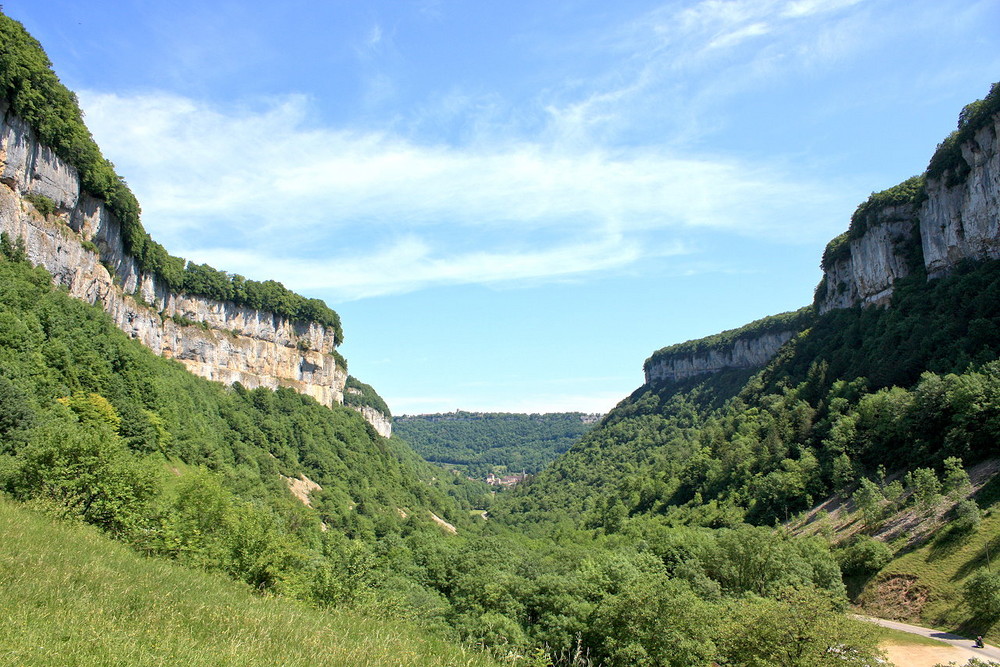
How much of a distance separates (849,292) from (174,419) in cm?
8035

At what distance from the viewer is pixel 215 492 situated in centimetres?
2691

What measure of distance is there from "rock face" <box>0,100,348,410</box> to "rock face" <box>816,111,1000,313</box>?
7383 cm

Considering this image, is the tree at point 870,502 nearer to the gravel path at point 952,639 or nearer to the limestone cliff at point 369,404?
the gravel path at point 952,639

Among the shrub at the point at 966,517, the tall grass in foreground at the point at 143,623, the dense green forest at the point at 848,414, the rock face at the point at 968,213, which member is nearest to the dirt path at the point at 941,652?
the shrub at the point at 966,517

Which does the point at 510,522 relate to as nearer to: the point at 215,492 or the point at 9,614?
the point at 215,492

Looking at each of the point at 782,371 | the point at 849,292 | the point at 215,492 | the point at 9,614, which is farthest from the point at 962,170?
the point at 9,614

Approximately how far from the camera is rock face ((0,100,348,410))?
3672 cm

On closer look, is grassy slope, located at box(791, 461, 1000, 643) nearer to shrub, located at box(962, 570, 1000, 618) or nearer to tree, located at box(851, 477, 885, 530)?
shrub, located at box(962, 570, 1000, 618)

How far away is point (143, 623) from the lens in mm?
6922

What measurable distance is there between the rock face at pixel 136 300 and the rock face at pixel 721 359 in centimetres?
8918

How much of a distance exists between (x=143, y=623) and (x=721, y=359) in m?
145

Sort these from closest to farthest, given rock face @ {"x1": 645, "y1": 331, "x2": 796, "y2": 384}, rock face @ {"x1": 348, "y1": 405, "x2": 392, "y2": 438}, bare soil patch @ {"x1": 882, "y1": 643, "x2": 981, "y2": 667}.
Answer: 1. bare soil patch @ {"x1": 882, "y1": 643, "x2": 981, "y2": 667}
2. rock face @ {"x1": 645, "y1": 331, "x2": 796, "y2": 384}
3. rock face @ {"x1": 348, "y1": 405, "x2": 392, "y2": 438}

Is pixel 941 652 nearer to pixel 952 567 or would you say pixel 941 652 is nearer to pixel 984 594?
pixel 984 594

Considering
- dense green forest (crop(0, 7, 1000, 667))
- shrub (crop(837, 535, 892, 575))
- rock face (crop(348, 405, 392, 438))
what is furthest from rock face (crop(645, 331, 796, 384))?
shrub (crop(837, 535, 892, 575))
